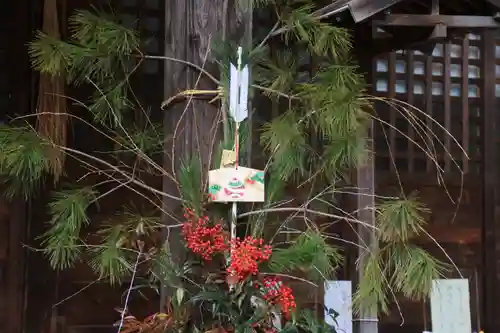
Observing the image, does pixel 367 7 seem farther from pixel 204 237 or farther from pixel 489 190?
pixel 489 190

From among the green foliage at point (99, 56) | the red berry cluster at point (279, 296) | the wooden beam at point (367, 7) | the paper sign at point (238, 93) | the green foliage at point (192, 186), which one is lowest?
the red berry cluster at point (279, 296)

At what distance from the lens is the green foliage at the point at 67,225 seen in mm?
2346

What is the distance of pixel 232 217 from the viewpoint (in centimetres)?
227

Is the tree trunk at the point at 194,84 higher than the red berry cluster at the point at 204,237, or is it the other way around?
the tree trunk at the point at 194,84

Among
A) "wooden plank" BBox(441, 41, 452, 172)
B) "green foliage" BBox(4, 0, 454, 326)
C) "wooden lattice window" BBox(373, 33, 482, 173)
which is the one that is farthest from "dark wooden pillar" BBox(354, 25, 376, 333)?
"wooden plank" BBox(441, 41, 452, 172)

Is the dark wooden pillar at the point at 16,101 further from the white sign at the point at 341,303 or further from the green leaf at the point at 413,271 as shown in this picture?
the green leaf at the point at 413,271

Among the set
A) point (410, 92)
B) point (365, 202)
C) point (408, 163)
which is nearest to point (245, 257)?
point (365, 202)

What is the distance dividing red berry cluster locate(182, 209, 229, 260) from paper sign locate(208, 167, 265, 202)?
0.11 meters

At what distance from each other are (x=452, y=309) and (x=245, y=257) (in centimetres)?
173

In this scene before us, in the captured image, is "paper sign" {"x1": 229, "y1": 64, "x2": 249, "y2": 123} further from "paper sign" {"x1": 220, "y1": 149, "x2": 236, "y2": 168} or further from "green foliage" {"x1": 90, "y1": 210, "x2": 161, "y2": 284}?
"green foliage" {"x1": 90, "y1": 210, "x2": 161, "y2": 284}

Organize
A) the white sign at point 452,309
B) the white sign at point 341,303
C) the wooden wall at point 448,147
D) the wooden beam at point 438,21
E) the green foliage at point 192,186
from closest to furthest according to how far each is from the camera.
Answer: the green foliage at point 192,186 → the wooden beam at point 438,21 → the white sign at point 341,303 → the white sign at point 452,309 → the wooden wall at point 448,147

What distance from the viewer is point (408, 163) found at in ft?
15.0

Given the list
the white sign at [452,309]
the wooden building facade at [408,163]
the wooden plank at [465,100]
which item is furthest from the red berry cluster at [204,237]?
the wooden plank at [465,100]

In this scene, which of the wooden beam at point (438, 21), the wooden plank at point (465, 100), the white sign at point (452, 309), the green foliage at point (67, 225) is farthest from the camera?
the wooden plank at point (465, 100)
